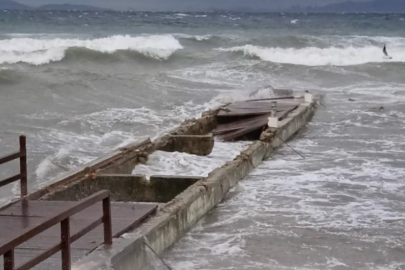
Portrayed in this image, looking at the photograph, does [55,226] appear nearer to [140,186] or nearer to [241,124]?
[140,186]

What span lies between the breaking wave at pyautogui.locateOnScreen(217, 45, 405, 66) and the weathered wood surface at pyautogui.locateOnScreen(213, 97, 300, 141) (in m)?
22.9

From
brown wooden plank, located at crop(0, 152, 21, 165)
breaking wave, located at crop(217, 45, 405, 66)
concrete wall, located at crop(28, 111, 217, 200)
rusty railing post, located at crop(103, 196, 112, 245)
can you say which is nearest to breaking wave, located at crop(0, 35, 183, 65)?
breaking wave, located at crop(217, 45, 405, 66)

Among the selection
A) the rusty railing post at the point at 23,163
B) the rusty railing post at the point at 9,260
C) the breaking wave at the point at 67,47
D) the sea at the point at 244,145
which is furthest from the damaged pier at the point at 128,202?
the breaking wave at the point at 67,47

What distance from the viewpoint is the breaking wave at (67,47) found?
1457 inches

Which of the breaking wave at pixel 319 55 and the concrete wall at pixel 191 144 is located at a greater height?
the breaking wave at pixel 319 55

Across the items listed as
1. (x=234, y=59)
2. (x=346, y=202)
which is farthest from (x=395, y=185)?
(x=234, y=59)

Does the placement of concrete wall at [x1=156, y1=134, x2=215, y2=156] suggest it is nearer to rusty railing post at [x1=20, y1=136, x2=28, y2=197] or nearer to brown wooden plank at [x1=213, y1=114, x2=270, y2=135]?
brown wooden plank at [x1=213, y1=114, x2=270, y2=135]

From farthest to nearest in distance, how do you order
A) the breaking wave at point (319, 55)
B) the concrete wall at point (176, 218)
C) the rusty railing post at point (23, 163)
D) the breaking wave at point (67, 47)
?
1. the breaking wave at point (319, 55)
2. the breaking wave at point (67, 47)
3. the rusty railing post at point (23, 163)
4. the concrete wall at point (176, 218)

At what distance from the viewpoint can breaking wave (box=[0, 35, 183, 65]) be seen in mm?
37006

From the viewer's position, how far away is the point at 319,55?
43.8 m

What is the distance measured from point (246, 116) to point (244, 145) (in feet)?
6.14

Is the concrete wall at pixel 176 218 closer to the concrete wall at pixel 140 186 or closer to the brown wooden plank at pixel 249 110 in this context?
the concrete wall at pixel 140 186

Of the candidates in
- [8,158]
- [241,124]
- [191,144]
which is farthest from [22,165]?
[241,124]

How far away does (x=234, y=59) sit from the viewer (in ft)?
134
